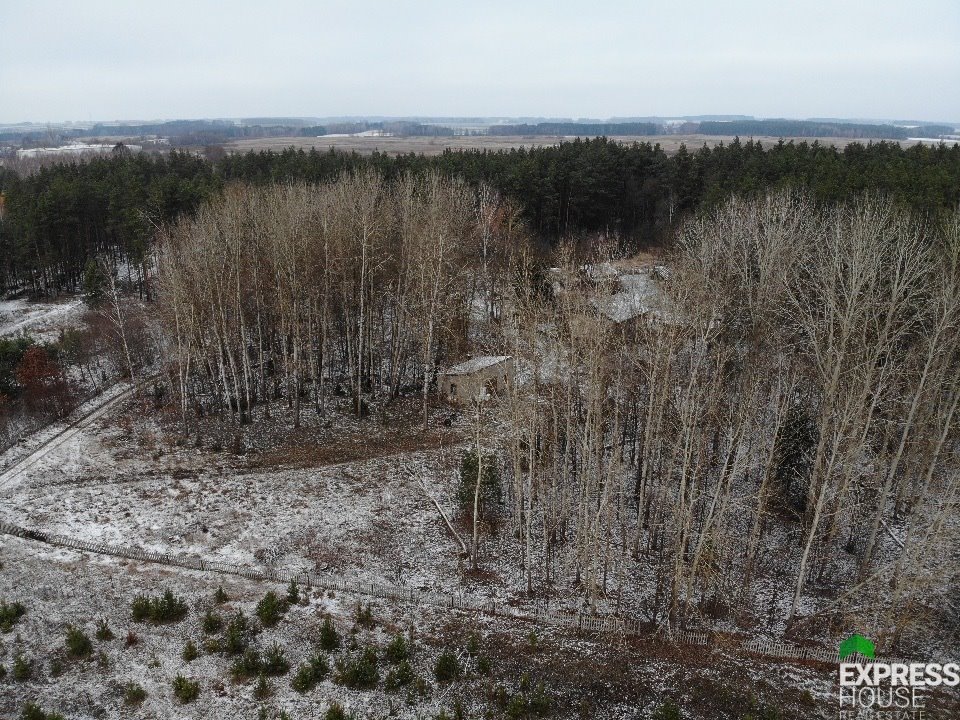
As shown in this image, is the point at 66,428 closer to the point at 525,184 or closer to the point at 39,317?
the point at 39,317

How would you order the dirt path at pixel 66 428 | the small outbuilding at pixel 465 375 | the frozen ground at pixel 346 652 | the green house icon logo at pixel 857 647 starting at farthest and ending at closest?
the small outbuilding at pixel 465 375, the dirt path at pixel 66 428, the green house icon logo at pixel 857 647, the frozen ground at pixel 346 652

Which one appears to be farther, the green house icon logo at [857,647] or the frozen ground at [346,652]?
the green house icon logo at [857,647]

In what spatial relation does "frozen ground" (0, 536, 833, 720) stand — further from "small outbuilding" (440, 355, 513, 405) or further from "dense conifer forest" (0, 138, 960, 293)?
"dense conifer forest" (0, 138, 960, 293)

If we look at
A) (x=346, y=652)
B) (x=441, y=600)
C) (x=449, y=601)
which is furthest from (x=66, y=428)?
(x=449, y=601)

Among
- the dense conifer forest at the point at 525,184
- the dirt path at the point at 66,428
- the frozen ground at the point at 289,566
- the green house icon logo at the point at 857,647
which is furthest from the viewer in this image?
the dense conifer forest at the point at 525,184

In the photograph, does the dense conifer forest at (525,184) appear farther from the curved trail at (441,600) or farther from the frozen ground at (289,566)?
the curved trail at (441,600)

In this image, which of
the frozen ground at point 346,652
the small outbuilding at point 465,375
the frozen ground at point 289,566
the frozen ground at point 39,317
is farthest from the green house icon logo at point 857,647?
the frozen ground at point 39,317
